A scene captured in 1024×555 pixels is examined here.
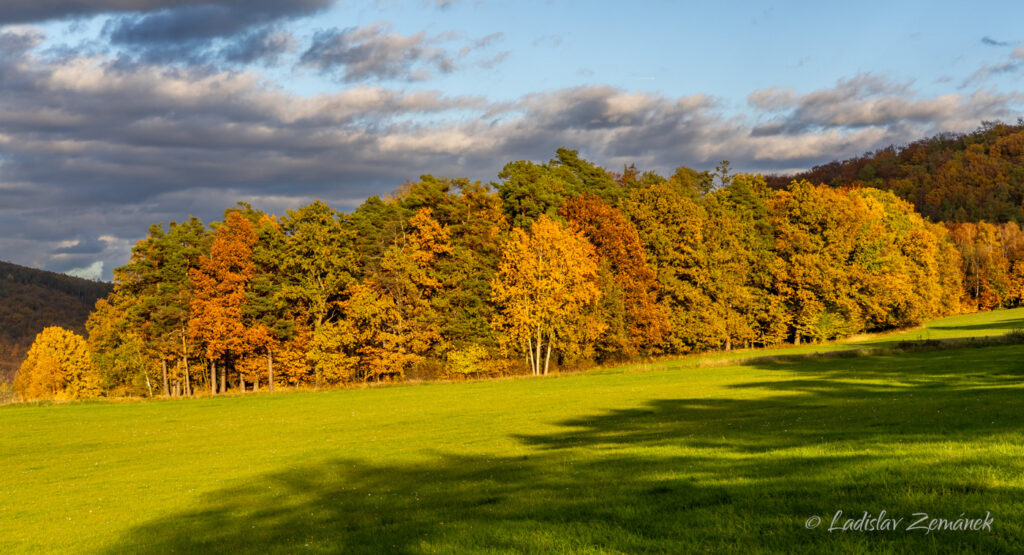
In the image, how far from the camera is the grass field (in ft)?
30.0

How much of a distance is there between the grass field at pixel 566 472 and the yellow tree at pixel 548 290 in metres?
22.1

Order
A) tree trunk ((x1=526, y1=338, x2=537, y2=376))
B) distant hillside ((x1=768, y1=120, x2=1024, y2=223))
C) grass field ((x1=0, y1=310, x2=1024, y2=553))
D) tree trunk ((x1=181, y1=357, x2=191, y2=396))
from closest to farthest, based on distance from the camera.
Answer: grass field ((x1=0, y1=310, x2=1024, y2=553)), tree trunk ((x1=526, y1=338, x2=537, y2=376)), tree trunk ((x1=181, y1=357, x2=191, y2=396)), distant hillside ((x1=768, y1=120, x2=1024, y2=223))

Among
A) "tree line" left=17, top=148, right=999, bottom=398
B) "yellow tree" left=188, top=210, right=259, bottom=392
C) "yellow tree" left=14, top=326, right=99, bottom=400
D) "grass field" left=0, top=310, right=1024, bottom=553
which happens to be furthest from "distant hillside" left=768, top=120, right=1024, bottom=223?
"yellow tree" left=14, top=326, right=99, bottom=400

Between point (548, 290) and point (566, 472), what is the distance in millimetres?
47838

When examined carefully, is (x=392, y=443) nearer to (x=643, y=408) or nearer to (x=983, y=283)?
(x=643, y=408)

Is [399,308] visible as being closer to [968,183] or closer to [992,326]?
[992,326]

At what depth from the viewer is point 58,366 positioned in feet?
344


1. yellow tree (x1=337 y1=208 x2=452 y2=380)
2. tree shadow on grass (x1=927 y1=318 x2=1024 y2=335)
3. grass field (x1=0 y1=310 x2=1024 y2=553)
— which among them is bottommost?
tree shadow on grass (x1=927 y1=318 x2=1024 y2=335)

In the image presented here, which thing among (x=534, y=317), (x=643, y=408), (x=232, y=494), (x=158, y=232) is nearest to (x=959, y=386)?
(x=643, y=408)

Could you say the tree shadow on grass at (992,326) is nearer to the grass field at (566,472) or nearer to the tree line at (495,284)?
the tree line at (495,284)

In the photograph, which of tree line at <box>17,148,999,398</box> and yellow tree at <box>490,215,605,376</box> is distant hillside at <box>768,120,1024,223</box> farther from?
yellow tree at <box>490,215,605,376</box>

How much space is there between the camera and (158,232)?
242ft

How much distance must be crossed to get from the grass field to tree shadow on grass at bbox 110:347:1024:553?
62 mm

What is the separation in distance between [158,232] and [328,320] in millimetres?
Result: 23381
